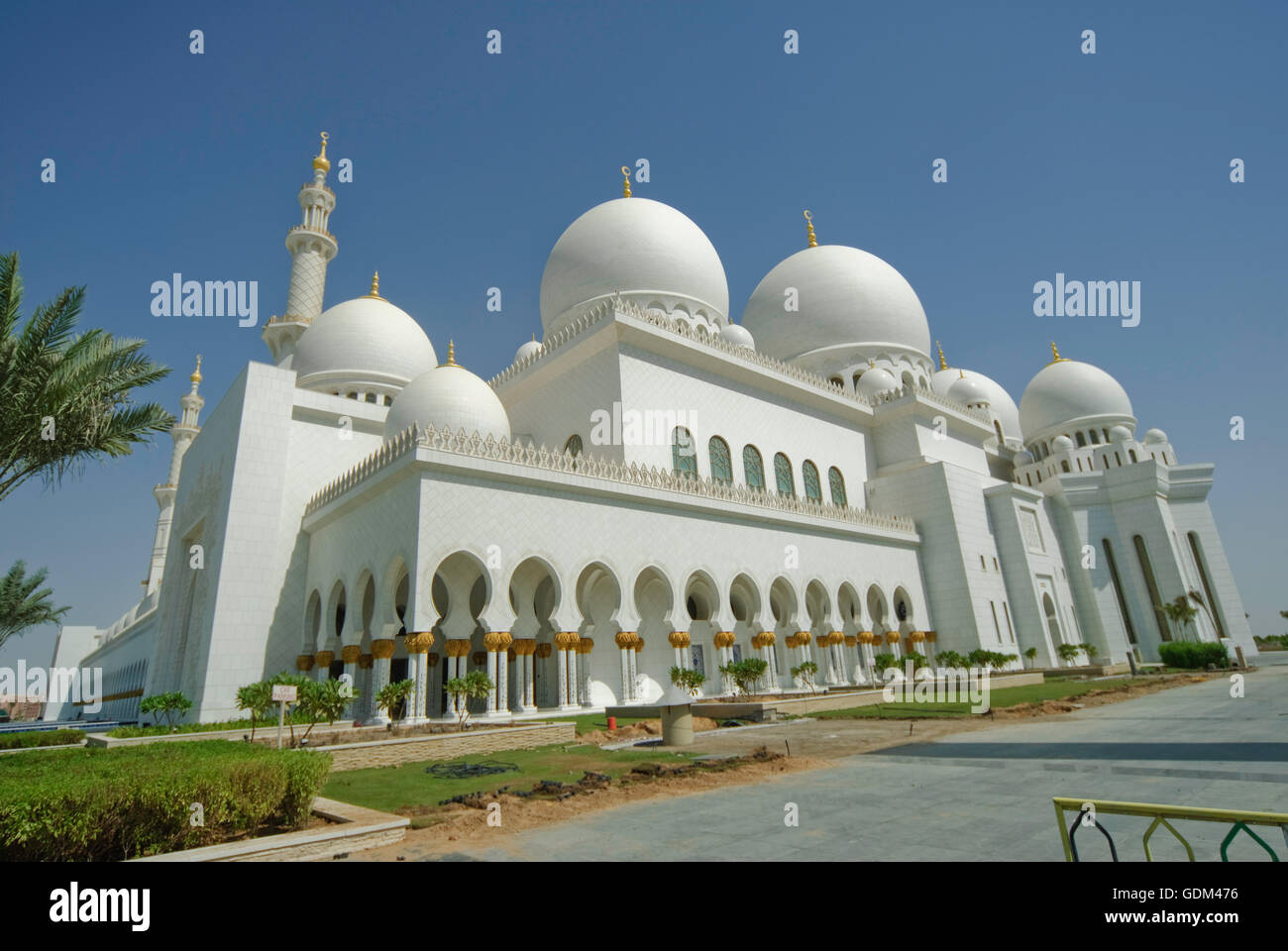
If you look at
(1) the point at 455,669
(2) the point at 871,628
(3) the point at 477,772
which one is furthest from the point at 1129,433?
(3) the point at 477,772

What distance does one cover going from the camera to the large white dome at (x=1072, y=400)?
33469 millimetres

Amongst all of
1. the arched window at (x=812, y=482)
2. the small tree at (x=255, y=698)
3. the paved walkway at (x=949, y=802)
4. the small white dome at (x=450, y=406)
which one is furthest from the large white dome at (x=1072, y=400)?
the small tree at (x=255, y=698)

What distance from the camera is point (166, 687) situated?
1998 cm

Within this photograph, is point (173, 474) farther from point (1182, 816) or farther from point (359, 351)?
point (1182, 816)

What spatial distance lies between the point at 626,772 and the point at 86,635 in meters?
64.4

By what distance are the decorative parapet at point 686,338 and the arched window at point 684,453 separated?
2.86 metres

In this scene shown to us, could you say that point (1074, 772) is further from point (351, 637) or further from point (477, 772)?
point (351, 637)

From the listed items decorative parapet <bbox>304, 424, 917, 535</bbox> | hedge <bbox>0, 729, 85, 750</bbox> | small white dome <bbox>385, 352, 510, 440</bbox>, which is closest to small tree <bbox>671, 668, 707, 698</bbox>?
decorative parapet <bbox>304, 424, 917, 535</bbox>

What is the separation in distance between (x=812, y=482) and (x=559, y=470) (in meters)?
12.0

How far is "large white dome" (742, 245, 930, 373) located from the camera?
2944 cm

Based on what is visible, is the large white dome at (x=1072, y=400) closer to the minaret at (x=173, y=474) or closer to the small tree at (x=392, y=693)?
the small tree at (x=392, y=693)

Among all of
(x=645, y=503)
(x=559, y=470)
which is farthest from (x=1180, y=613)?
(x=559, y=470)

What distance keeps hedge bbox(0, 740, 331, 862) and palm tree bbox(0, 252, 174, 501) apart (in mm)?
8731

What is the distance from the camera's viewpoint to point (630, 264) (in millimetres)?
24953
